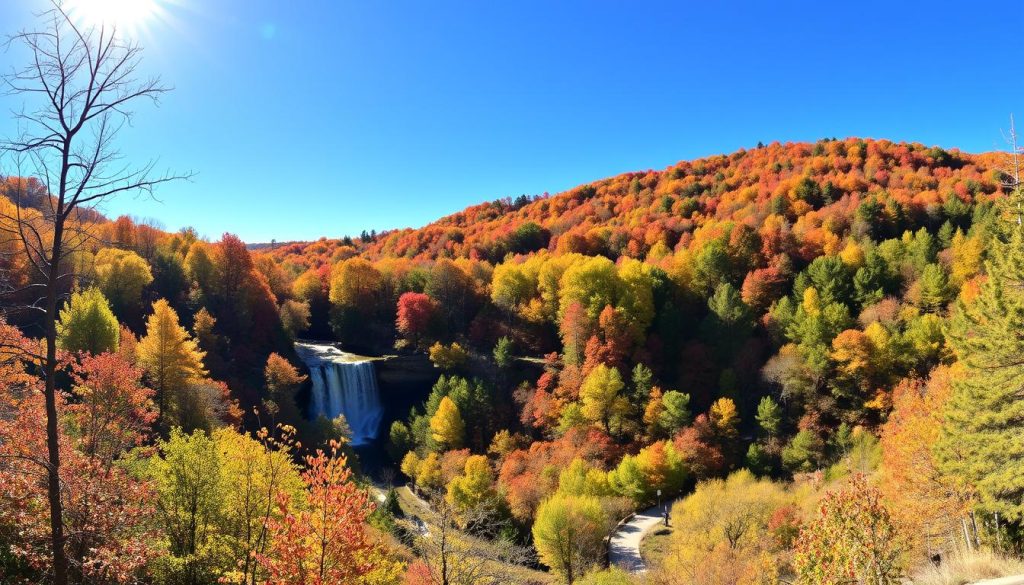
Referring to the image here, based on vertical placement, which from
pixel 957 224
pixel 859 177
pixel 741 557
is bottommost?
pixel 741 557

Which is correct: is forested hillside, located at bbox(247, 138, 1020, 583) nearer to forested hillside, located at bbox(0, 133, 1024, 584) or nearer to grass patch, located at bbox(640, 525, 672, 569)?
forested hillside, located at bbox(0, 133, 1024, 584)

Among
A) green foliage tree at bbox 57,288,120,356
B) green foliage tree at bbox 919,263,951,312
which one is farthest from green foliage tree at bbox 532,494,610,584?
green foliage tree at bbox 919,263,951,312

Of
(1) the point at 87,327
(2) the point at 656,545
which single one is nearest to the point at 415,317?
(1) the point at 87,327

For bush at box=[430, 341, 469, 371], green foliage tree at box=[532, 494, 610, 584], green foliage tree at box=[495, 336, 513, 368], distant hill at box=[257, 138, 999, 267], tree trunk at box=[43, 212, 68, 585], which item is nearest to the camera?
tree trunk at box=[43, 212, 68, 585]

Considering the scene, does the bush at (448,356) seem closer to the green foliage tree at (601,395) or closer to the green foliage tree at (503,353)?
the green foliage tree at (503,353)

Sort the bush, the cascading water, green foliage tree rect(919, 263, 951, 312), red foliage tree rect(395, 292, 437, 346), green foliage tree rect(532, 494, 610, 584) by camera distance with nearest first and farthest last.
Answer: green foliage tree rect(532, 494, 610, 584) → green foliage tree rect(919, 263, 951, 312) → the cascading water → the bush → red foliage tree rect(395, 292, 437, 346)

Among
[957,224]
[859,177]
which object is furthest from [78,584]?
[859,177]

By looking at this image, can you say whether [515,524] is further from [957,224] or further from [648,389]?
[957,224]
